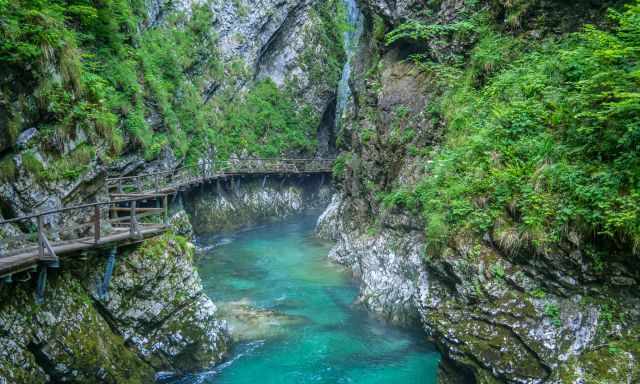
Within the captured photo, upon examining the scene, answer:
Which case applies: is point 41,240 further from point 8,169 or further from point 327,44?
point 327,44

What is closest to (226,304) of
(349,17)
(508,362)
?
(508,362)

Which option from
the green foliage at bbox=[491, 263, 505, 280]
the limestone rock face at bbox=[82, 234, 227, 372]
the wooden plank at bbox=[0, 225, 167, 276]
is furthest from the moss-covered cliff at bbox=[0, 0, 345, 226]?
the green foliage at bbox=[491, 263, 505, 280]

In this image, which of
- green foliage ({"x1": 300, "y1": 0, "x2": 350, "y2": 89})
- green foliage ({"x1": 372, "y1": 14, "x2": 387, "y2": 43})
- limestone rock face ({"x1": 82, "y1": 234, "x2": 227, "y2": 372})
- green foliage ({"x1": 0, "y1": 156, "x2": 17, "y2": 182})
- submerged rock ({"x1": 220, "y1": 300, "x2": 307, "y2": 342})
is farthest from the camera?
green foliage ({"x1": 300, "y1": 0, "x2": 350, "y2": 89})

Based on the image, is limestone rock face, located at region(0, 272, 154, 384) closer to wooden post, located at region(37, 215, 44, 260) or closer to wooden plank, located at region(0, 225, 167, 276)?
wooden plank, located at region(0, 225, 167, 276)

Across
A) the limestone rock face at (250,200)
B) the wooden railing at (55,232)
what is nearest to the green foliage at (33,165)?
the wooden railing at (55,232)

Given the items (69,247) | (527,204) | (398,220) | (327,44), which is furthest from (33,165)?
(327,44)

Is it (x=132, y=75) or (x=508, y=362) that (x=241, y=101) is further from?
(x=508, y=362)
